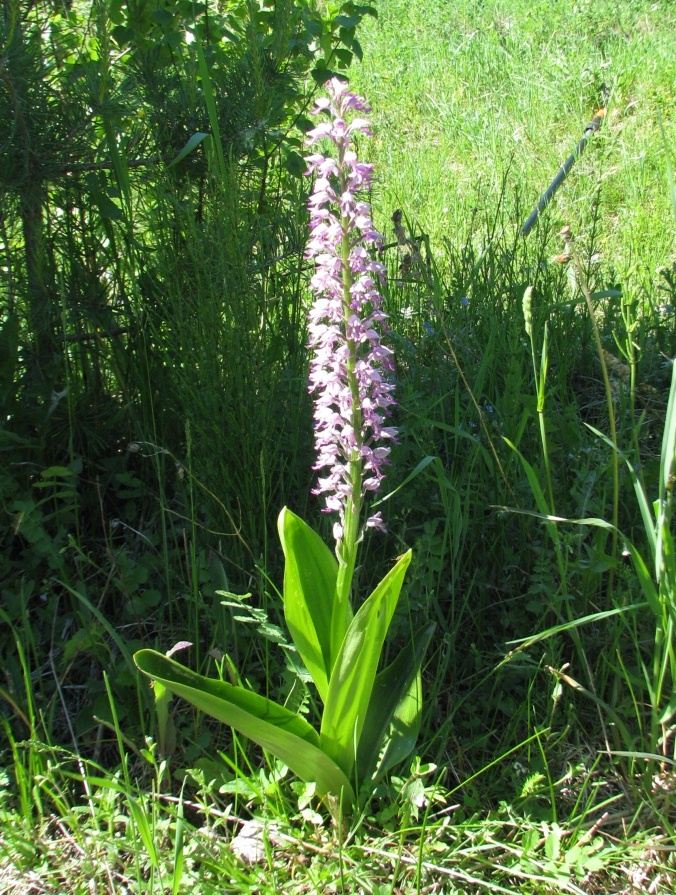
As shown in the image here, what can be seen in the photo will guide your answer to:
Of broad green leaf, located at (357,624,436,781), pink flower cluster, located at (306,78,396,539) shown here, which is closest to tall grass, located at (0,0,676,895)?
broad green leaf, located at (357,624,436,781)

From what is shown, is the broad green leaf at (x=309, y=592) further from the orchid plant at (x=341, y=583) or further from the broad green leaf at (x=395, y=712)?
the broad green leaf at (x=395, y=712)

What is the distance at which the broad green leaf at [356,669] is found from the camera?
150 cm

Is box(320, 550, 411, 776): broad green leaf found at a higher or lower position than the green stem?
lower

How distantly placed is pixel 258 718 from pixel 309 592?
285mm

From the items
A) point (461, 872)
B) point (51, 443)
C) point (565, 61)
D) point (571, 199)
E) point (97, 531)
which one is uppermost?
point (565, 61)

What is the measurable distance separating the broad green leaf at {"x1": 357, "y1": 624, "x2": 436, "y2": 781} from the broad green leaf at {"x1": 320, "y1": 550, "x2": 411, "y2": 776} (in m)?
0.07

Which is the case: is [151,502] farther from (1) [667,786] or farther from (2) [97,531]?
(1) [667,786]

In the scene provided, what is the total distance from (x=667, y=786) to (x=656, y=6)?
22.9 ft

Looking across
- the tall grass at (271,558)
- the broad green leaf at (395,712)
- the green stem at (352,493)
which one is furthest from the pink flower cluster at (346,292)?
the broad green leaf at (395,712)

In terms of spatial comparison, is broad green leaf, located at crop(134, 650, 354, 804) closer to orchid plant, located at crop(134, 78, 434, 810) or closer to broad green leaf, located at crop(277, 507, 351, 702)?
orchid plant, located at crop(134, 78, 434, 810)

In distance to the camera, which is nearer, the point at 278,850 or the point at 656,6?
the point at 278,850

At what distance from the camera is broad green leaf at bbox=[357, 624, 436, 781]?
5.59ft

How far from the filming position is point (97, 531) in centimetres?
247

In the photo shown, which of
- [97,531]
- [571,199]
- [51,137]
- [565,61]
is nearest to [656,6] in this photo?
[565,61]
